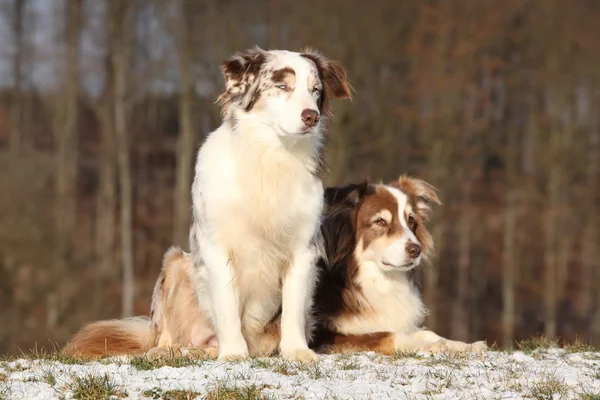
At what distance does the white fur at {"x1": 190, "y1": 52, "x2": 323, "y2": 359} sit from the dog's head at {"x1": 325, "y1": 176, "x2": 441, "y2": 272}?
126cm

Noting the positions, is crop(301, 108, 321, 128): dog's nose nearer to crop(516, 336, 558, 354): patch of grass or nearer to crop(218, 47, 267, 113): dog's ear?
crop(218, 47, 267, 113): dog's ear

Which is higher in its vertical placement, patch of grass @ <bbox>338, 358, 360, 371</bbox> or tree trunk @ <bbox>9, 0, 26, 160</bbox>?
tree trunk @ <bbox>9, 0, 26, 160</bbox>

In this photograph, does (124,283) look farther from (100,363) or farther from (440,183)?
(100,363)

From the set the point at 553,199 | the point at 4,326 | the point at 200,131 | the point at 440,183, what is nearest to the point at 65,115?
the point at 200,131

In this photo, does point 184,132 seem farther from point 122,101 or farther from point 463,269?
point 463,269

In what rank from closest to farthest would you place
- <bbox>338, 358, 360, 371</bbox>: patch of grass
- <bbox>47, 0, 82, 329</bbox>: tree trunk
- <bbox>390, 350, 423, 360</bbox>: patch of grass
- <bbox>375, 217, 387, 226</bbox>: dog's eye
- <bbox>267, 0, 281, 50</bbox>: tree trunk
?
<bbox>338, 358, 360, 371</bbox>: patch of grass → <bbox>390, 350, 423, 360</bbox>: patch of grass → <bbox>375, 217, 387, 226</bbox>: dog's eye → <bbox>267, 0, 281, 50</bbox>: tree trunk → <bbox>47, 0, 82, 329</bbox>: tree trunk

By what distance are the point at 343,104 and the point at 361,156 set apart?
377cm

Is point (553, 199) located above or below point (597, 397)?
below

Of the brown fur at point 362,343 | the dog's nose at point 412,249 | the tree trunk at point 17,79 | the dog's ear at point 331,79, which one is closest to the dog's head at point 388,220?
the dog's nose at point 412,249

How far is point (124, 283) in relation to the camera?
91.7 feet

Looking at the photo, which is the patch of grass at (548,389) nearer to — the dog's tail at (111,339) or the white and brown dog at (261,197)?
the white and brown dog at (261,197)

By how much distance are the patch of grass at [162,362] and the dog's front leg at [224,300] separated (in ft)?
1.36

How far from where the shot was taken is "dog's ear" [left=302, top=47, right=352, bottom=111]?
7949mm

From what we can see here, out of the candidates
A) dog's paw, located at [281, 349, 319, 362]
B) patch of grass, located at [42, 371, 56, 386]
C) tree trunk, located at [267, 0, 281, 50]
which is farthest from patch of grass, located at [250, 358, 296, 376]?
tree trunk, located at [267, 0, 281, 50]
